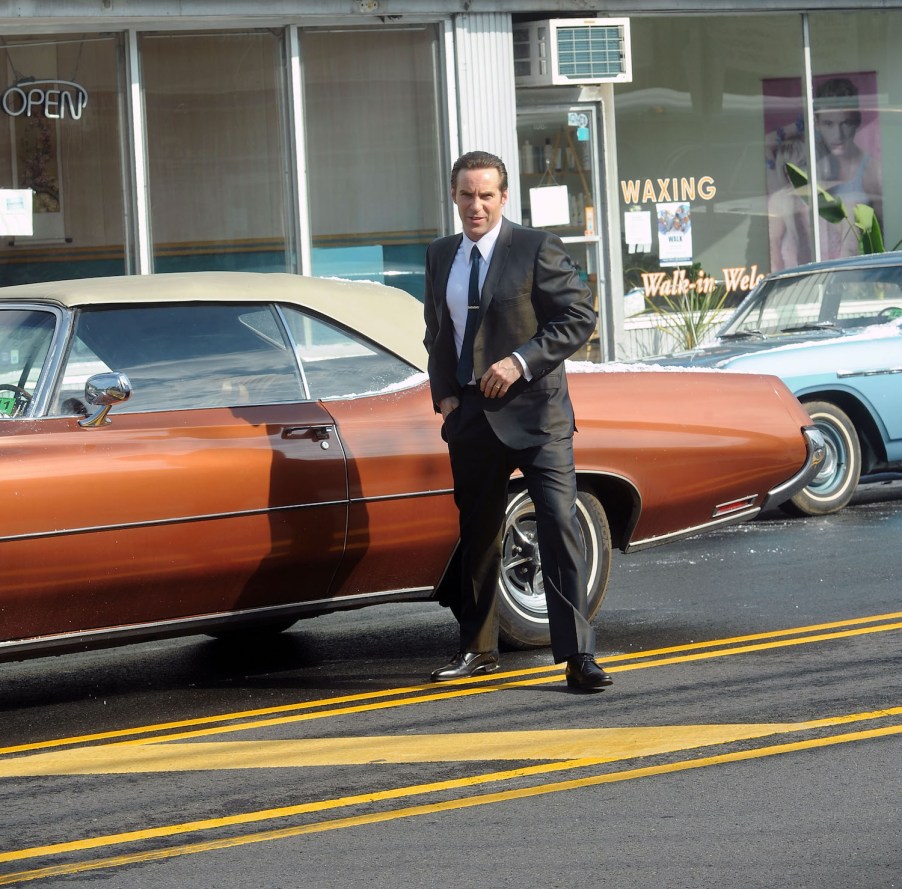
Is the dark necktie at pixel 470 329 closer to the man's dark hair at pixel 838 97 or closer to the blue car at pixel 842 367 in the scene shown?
the blue car at pixel 842 367

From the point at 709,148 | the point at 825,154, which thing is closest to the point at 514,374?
the point at 709,148

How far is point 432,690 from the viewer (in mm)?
6098

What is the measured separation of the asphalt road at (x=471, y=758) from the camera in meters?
4.18

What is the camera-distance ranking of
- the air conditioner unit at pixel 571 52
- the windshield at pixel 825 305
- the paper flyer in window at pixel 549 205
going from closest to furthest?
the windshield at pixel 825 305 < the air conditioner unit at pixel 571 52 < the paper flyer in window at pixel 549 205

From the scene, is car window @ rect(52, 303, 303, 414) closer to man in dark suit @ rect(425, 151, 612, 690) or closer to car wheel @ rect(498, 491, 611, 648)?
man in dark suit @ rect(425, 151, 612, 690)

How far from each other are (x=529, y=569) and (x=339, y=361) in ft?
3.57

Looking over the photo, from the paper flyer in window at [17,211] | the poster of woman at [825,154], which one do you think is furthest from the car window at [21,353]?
the poster of woman at [825,154]

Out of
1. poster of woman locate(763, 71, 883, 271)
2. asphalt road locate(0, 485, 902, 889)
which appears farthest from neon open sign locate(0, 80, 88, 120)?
asphalt road locate(0, 485, 902, 889)

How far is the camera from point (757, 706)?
563 centimetres

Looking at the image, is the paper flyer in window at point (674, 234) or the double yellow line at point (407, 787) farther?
the paper flyer in window at point (674, 234)

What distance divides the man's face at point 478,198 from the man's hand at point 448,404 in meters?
0.56

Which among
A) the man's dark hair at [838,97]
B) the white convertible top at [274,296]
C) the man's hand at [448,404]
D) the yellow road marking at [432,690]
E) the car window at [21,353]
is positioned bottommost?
the yellow road marking at [432,690]

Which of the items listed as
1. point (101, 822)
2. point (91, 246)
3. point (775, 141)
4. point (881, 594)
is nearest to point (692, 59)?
point (775, 141)

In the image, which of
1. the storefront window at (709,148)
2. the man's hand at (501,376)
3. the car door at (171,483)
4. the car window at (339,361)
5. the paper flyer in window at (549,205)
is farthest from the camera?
the storefront window at (709,148)
